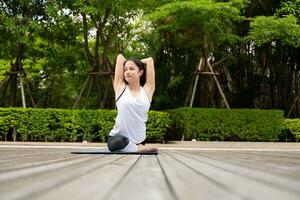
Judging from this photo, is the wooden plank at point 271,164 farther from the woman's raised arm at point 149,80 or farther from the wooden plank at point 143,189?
the woman's raised arm at point 149,80

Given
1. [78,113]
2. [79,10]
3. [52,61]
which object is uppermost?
[79,10]

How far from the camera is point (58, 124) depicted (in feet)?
41.3

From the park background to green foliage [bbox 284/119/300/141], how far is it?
30mm

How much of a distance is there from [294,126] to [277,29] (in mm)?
2951

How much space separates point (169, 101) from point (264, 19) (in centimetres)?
570

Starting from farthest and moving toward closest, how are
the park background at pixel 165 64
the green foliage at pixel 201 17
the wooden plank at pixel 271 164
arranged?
the park background at pixel 165 64 → the green foliage at pixel 201 17 → the wooden plank at pixel 271 164

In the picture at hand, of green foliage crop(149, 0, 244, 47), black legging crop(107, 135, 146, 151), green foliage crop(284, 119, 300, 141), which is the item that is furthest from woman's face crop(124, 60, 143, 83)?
green foliage crop(284, 119, 300, 141)

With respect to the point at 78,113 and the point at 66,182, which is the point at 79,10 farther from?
the point at 66,182

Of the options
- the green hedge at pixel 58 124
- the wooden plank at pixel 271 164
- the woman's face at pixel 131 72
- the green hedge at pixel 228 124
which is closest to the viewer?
the wooden plank at pixel 271 164

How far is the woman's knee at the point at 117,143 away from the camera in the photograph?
132 inches

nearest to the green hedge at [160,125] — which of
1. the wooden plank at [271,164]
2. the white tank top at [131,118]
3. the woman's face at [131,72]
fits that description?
the woman's face at [131,72]

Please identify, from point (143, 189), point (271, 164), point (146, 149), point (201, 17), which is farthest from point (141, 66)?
point (201, 17)

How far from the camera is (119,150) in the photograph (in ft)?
11.1

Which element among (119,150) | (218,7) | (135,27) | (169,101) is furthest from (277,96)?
(119,150)
